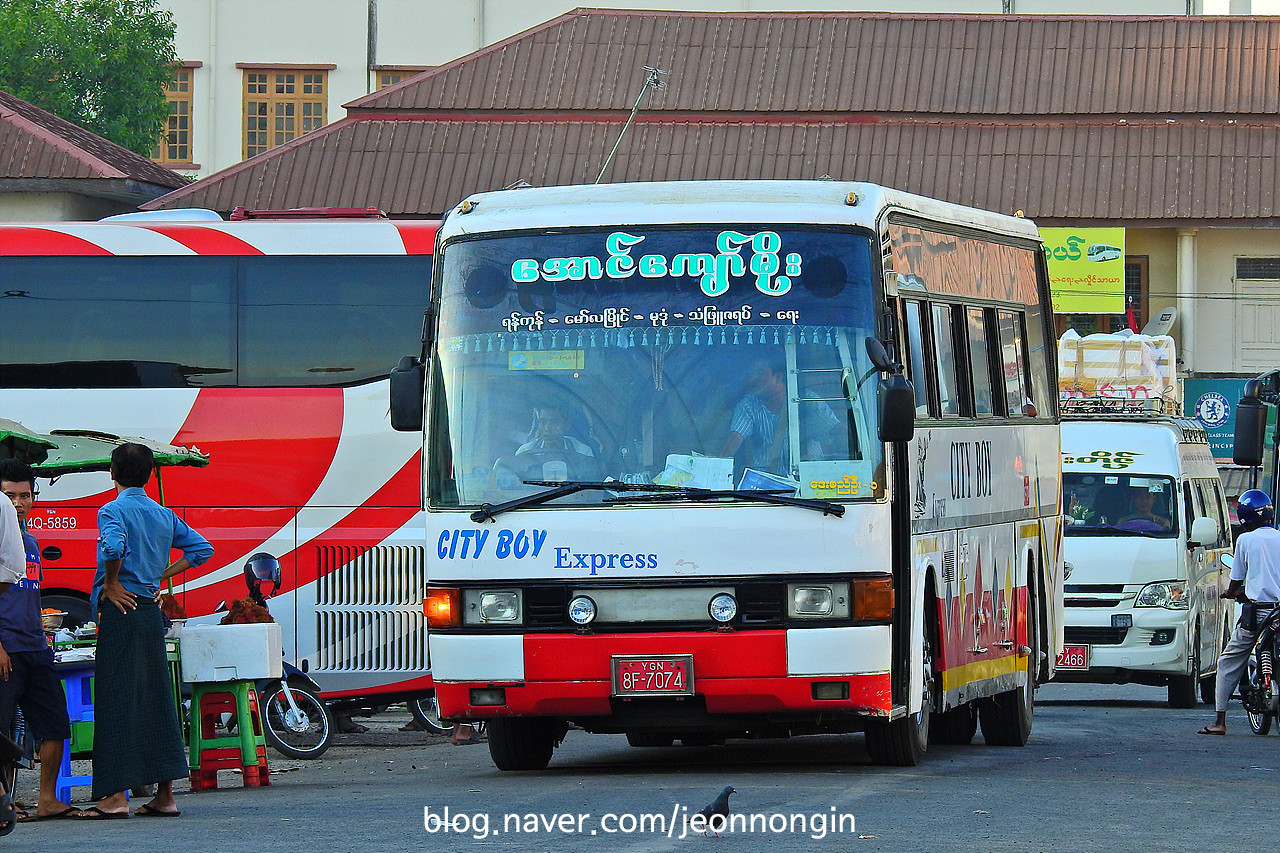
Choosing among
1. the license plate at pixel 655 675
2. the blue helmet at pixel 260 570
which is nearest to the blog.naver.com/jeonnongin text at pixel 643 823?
the license plate at pixel 655 675

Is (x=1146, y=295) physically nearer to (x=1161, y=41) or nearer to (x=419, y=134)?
(x=1161, y=41)

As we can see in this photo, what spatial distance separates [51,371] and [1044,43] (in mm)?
31189

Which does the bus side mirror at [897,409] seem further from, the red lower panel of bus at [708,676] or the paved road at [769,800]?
the paved road at [769,800]

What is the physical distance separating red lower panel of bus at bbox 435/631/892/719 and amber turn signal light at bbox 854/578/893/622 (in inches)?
12.1

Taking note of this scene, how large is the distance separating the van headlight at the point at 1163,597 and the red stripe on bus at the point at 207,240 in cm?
931

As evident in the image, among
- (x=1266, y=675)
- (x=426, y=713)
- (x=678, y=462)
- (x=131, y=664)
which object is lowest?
(x=426, y=713)

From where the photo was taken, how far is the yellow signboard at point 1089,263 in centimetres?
4128

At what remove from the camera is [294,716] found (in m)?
16.3

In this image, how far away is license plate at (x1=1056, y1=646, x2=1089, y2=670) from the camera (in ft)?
70.3

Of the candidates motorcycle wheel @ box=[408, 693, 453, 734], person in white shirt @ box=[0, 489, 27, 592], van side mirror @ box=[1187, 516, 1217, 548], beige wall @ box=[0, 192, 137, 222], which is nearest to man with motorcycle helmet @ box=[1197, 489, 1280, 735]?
van side mirror @ box=[1187, 516, 1217, 548]

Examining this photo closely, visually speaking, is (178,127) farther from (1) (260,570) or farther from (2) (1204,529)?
(1) (260,570)

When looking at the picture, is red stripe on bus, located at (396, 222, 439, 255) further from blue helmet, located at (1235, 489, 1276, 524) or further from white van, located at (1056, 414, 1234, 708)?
white van, located at (1056, 414, 1234, 708)

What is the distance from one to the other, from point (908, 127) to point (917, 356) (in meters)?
31.1

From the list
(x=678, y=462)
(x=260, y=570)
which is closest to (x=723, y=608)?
(x=678, y=462)
